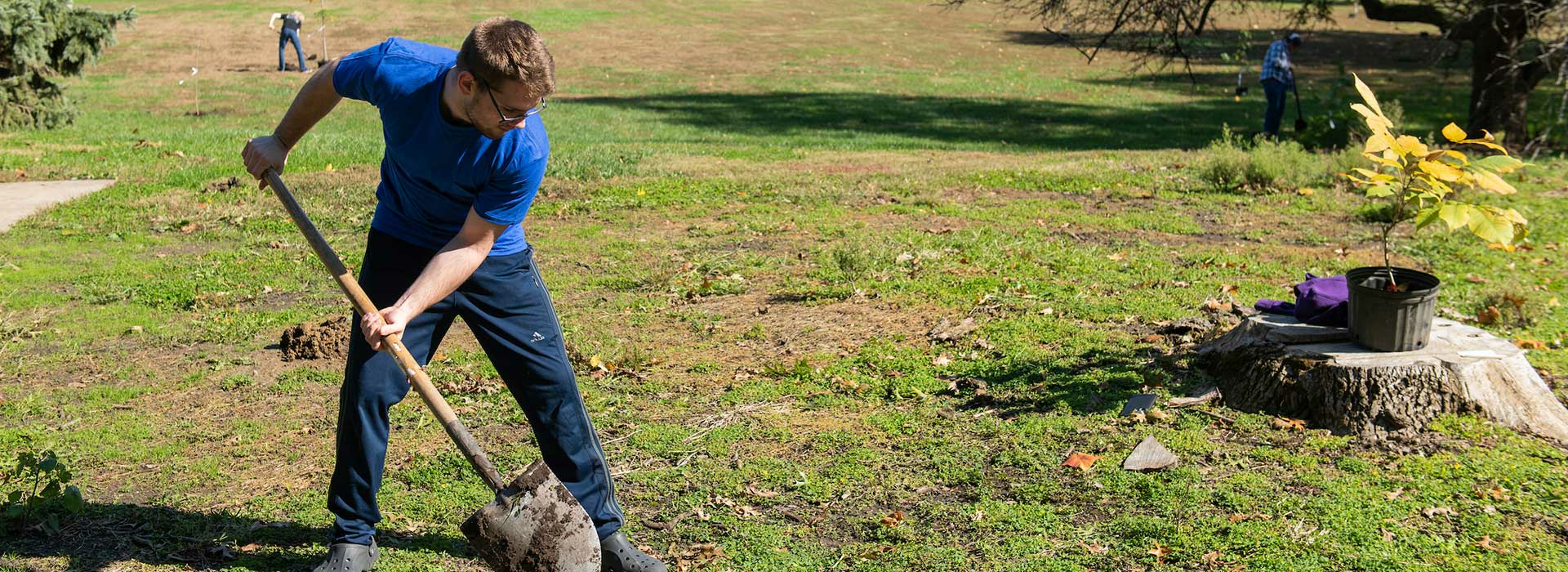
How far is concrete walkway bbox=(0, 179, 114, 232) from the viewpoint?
29.9 ft

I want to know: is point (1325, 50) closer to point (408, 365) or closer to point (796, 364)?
point (796, 364)

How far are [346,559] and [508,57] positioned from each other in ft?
5.40

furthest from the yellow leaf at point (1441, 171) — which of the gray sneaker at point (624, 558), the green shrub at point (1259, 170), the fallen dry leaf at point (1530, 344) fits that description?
the green shrub at point (1259, 170)

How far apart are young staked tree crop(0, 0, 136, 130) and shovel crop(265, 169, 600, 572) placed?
40.1ft

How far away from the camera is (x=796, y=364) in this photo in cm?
583

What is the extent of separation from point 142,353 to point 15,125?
9.73 meters

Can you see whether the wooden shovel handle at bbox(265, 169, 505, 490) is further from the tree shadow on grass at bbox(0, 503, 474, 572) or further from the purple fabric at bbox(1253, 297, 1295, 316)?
the purple fabric at bbox(1253, 297, 1295, 316)

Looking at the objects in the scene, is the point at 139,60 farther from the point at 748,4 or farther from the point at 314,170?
the point at 748,4

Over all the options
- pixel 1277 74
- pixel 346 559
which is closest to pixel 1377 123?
pixel 346 559

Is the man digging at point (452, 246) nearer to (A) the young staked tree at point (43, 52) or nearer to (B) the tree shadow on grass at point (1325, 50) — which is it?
(A) the young staked tree at point (43, 52)

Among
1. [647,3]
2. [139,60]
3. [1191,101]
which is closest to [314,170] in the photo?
[1191,101]

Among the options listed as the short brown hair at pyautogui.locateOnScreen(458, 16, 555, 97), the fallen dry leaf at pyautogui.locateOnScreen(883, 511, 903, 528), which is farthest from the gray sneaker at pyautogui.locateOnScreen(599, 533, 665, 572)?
the short brown hair at pyautogui.locateOnScreen(458, 16, 555, 97)

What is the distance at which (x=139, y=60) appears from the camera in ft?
78.5

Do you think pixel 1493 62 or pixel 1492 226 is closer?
pixel 1492 226
